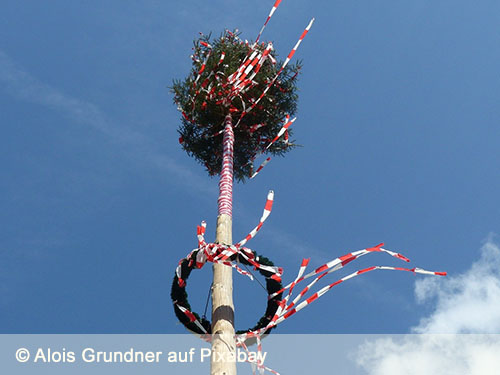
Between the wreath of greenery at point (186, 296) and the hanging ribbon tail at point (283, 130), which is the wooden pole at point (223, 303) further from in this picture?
the hanging ribbon tail at point (283, 130)

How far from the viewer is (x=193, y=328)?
24.3 ft

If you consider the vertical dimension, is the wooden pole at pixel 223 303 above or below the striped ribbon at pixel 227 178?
below

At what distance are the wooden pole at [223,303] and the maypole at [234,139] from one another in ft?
0.05

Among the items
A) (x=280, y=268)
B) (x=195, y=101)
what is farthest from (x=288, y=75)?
(x=280, y=268)

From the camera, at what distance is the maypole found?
7164mm

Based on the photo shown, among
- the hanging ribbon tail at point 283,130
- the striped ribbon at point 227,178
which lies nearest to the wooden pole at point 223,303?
the striped ribbon at point 227,178

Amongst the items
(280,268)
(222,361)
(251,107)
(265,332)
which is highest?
(251,107)

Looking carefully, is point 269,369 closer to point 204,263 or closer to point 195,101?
point 204,263

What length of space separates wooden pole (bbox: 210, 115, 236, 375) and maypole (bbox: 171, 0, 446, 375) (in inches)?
0.6

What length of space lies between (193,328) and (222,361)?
3.90ft

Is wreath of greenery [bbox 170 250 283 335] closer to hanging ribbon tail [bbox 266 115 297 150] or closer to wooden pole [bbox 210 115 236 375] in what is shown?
wooden pole [bbox 210 115 236 375]

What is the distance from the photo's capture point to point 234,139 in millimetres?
10914

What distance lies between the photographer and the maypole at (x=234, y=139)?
23.5 feet

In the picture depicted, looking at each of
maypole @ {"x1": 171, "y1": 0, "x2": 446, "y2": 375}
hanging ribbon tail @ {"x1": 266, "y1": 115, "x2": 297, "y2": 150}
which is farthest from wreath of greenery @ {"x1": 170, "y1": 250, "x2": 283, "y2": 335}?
hanging ribbon tail @ {"x1": 266, "y1": 115, "x2": 297, "y2": 150}
